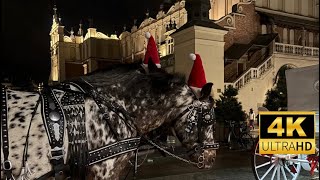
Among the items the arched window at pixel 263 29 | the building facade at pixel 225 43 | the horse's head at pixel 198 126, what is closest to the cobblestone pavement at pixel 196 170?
Answer: the building facade at pixel 225 43

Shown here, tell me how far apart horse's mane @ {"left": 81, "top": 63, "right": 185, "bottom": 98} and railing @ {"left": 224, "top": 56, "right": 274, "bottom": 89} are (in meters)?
10.6

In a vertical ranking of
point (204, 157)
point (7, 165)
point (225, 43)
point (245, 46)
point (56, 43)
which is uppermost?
point (56, 43)

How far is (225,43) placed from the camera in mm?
18109

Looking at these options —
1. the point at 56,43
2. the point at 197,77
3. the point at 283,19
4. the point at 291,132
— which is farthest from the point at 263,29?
the point at 56,43

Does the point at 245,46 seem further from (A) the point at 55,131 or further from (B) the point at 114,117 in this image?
(A) the point at 55,131

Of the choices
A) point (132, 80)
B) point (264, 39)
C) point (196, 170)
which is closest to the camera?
point (132, 80)

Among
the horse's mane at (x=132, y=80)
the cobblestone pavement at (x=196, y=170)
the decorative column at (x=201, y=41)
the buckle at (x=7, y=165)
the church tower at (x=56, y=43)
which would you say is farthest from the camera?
the church tower at (x=56, y=43)

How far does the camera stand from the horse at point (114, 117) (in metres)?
2.13

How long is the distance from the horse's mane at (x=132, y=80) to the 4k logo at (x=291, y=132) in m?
0.81

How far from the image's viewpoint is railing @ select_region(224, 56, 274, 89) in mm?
13641

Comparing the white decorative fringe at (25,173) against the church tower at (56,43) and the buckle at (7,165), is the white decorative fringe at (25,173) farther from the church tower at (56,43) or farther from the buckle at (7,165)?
the church tower at (56,43)

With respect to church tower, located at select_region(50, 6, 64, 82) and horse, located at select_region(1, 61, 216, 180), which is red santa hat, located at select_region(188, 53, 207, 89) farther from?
church tower, located at select_region(50, 6, 64, 82)

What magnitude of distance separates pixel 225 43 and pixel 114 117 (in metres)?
16.2

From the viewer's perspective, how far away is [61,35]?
3544 centimetres
